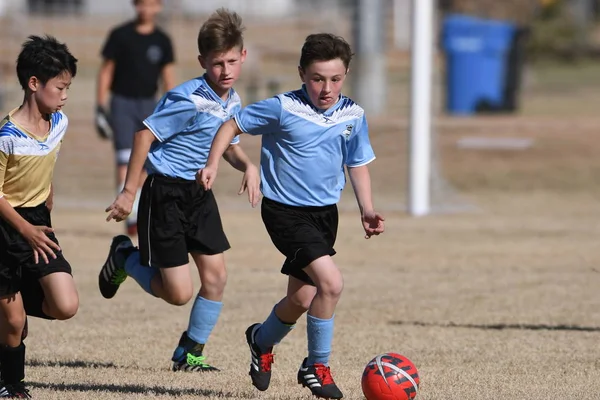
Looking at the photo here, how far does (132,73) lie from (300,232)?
19.0 ft

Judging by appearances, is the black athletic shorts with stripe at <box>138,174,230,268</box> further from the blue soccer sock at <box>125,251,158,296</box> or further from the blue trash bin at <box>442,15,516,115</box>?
the blue trash bin at <box>442,15,516,115</box>

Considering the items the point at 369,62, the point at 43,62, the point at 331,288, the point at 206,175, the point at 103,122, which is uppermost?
the point at 43,62

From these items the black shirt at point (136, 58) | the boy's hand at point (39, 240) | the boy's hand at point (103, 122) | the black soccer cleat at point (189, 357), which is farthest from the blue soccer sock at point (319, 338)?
the boy's hand at point (103, 122)

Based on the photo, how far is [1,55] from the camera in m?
19.9

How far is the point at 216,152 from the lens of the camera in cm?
538

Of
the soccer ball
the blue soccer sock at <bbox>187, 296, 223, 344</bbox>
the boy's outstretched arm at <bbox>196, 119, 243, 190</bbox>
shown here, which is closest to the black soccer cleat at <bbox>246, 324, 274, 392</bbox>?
the soccer ball

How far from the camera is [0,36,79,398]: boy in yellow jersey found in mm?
5375

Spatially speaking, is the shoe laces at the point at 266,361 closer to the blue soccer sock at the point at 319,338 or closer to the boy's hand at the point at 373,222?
the blue soccer sock at the point at 319,338

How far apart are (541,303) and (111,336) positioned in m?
3.11

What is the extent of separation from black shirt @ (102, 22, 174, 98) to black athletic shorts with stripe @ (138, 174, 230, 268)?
4.61 metres

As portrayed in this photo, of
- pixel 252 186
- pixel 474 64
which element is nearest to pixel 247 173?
pixel 252 186

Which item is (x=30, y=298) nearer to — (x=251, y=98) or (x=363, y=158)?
(x=363, y=158)

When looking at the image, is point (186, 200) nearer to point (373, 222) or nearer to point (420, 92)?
point (373, 222)

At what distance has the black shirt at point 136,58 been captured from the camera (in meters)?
10.8
